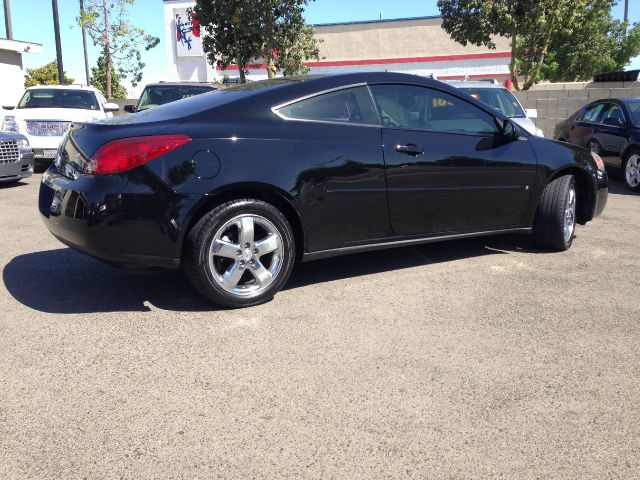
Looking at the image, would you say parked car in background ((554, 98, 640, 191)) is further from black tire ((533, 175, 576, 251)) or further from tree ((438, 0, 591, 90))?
tree ((438, 0, 591, 90))

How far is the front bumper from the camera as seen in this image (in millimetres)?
9641

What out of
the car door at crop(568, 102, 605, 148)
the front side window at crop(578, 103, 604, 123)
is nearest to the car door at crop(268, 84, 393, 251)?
the car door at crop(568, 102, 605, 148)

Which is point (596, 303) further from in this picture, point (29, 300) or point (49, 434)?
point (29, 300)

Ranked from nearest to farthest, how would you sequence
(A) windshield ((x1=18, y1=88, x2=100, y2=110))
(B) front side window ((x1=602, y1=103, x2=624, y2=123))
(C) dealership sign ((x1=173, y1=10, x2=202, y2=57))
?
(B) front side window ((x1=602, y1=103, x2=624, y2=123)), (A) windshield ((x1=18, y1=88, x2=100, y2=110)), (C) dealership sign ((x1=173, y1=10, x2=202, y2=57))

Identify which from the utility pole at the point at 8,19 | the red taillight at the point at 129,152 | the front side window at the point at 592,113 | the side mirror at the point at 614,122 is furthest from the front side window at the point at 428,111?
the utility pole at the point at 8,19

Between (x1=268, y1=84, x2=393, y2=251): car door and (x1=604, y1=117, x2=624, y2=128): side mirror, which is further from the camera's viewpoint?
(x1=604, y1=117, x2=624, y2=128): side mirror

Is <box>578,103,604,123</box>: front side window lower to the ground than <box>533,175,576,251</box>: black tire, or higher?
higher

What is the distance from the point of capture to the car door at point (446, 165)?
4.59m

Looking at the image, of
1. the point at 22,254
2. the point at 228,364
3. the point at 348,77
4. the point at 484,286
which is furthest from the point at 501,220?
the point at 22,254

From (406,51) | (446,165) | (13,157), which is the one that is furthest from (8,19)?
(406,51)

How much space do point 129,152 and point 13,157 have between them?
6974mm

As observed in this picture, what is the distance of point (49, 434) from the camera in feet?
8.69

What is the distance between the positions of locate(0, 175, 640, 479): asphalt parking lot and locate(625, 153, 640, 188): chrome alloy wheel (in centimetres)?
524

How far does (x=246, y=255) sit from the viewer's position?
13.3 ft
